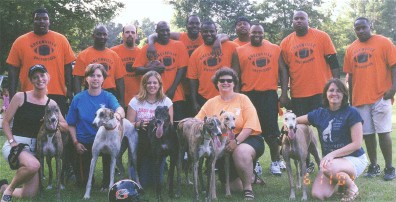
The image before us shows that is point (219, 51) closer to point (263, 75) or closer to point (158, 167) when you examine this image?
point (263, 75)

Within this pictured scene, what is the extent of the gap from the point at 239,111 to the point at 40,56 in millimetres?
3599

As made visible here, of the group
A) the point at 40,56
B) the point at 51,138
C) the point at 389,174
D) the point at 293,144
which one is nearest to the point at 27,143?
the point at 51,138

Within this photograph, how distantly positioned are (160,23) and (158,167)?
3160 millimetres

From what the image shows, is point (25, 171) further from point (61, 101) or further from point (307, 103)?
point (307, 103)

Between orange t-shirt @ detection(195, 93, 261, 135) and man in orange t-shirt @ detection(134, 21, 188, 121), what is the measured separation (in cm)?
151

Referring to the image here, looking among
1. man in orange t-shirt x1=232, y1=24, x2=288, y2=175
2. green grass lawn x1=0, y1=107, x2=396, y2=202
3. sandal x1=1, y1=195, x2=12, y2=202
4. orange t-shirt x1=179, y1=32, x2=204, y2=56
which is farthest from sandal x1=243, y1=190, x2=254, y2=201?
orange t-shirt x1=179, y1=32, x2=204, y2=56

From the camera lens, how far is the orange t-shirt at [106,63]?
26.1 feet

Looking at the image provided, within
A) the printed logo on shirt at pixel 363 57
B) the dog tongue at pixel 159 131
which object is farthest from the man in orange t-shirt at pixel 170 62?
the printed logo on shirt at pixel 363 57

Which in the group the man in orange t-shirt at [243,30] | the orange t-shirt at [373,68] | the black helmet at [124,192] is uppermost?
the man in orange t-shirt at [243,30]

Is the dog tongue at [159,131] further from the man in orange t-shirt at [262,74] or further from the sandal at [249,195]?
the man in orange t-shirt at [262,74]

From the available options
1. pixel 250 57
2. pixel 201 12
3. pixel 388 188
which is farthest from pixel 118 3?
pixel 388 188

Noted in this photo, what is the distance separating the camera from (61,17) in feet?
88.1

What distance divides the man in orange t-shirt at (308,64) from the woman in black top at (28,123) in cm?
420

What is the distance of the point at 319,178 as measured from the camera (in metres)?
6.41
